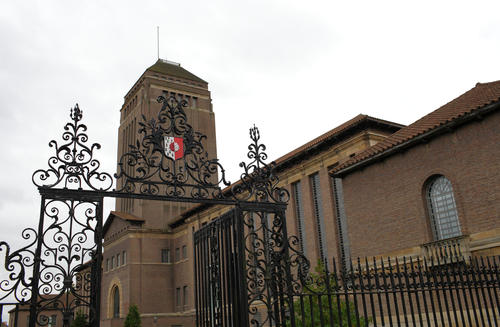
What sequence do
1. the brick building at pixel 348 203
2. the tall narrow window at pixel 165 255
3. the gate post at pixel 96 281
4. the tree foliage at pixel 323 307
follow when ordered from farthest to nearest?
the tall narrow window at pixel 165 255, the brick building at pixel 348 203, the tree foliage at pixel 323 307, the gate post at pixel 96 281

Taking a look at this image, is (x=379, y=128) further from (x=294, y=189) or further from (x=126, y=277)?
(x=126, y=277)

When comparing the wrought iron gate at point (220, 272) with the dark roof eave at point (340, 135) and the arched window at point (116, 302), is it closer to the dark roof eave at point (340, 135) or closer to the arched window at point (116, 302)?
the dark roof eave at point (340, 135)

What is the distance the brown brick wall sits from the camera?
15828 millimetres

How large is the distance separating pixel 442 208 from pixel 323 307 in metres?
7.01

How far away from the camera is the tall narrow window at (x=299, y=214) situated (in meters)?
29.7

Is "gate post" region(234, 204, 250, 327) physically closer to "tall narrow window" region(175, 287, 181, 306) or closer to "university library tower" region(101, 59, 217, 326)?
"university library tower" region(101, 59, 217, 326)

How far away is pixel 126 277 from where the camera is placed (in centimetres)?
4544

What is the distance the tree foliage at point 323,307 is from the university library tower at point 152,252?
98.5 ft

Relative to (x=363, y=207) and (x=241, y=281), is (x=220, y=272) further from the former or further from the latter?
(x=363, y=207)

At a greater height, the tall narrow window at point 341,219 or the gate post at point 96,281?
the tall narrow window at point 341,219

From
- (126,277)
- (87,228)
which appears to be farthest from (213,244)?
(126,277)

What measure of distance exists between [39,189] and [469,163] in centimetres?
1455

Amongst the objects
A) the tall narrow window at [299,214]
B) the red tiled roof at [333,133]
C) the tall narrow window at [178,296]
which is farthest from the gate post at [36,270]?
the tall narrow window at [178,296]

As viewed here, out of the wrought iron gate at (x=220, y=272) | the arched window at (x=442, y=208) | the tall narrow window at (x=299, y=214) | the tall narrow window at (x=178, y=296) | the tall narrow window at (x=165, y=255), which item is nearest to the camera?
the wrought iron gate at (x=220, y=272)
